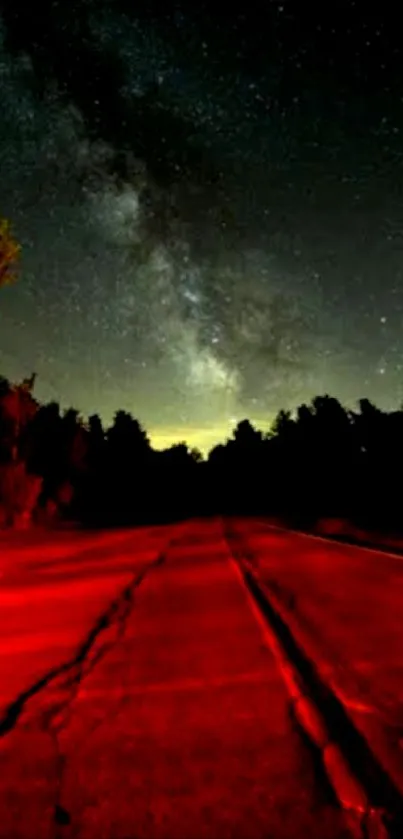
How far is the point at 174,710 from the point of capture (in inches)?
226

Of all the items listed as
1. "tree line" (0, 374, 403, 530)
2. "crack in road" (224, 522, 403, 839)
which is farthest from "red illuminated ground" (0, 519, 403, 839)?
"tree line" (0, 374, 403, 530)

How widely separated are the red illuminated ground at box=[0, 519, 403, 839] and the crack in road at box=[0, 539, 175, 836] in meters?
0.02

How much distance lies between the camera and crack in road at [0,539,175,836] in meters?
4.60

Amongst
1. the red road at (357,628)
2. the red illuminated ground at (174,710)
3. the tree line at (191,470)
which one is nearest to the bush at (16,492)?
the tree line at (191,470)

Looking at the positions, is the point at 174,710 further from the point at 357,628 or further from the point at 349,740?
the point at 357,628

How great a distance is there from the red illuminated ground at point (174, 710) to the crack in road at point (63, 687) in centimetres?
2

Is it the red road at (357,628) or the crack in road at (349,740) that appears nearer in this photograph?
the crack in road at (349,740)

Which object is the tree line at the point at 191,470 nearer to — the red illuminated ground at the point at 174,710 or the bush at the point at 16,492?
→ the bush at the point at 16,492

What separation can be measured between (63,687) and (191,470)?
184516 millimetres

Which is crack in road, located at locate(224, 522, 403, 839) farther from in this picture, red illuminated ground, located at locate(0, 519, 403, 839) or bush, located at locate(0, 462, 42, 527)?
bush, located at locate(0, 462, 42, 527)

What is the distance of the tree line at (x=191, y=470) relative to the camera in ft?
166

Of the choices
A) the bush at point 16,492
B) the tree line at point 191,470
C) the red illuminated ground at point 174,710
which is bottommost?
the red illuminated ground at point 174,710

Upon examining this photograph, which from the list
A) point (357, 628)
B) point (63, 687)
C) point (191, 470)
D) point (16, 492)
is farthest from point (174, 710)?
point (191, 470)

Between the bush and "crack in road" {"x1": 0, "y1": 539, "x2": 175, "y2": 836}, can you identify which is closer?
"crack in road" {"x1": 0, "y1": 539, "x2": 175, "y2": 836}
